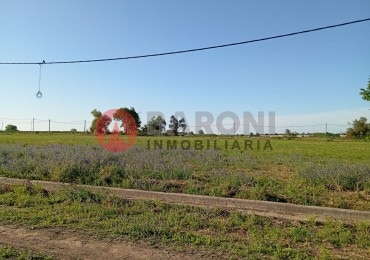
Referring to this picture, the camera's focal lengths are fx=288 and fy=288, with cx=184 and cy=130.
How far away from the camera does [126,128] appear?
1981 inches

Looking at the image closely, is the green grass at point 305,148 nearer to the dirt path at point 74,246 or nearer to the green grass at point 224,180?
the green grass at point 224,180

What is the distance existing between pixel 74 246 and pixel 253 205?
332 centimetres

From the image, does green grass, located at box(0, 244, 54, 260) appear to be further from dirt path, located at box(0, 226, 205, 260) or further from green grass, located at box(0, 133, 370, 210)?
green grass, located at box(0, 133, 370, 210)

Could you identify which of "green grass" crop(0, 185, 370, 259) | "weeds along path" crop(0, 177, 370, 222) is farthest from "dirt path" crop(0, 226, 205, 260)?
"weeds along path" crop(0, 177, 370, 222)

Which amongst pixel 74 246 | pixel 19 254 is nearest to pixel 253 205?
pixel 74 246

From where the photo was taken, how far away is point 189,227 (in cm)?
460

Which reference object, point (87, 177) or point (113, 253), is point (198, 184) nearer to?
point (87, 177)

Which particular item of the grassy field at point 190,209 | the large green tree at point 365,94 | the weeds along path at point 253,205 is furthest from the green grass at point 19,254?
the large green tree at point 365,94

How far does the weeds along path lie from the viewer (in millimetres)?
5011

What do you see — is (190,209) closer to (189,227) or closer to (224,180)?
(189,227)

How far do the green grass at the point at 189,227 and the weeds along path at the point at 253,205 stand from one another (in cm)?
35

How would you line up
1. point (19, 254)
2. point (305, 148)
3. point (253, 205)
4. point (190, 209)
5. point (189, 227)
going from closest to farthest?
point (19, 254) → point (189, 227) → point (190, 209) → point (253, 205) → point (305, 148)

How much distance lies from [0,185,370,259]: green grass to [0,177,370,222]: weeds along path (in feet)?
1.14

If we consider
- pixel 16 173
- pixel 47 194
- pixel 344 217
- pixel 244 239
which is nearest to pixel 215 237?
pixel 244 239
